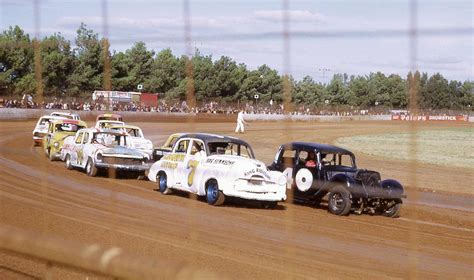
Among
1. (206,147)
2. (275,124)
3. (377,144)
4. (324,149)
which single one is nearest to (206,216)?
(206,147)

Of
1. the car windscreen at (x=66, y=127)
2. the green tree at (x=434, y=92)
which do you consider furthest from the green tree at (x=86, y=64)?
the car windscreen at (x=66, y=127)

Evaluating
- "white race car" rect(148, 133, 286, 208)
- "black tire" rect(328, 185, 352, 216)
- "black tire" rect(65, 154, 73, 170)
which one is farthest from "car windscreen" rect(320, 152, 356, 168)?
"black tire" rect(65, 154, 73, 170)

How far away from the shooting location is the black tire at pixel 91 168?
1848cm

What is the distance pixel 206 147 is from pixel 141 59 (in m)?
7.09

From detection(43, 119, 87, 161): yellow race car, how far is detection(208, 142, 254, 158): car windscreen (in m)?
8.37

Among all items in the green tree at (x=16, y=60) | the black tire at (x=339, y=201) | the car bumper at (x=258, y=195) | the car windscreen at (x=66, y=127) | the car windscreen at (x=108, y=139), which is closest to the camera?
the green tree at (x=16, y=60)

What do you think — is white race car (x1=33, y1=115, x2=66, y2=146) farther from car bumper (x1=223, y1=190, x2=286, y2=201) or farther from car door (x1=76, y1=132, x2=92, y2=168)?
car bumper (x1=223, y1=190, x2=286, y2=201)

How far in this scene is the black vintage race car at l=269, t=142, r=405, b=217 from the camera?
14.1 meters

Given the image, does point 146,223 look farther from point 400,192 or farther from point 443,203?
point 443,203

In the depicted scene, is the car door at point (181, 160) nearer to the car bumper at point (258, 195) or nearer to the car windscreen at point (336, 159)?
the car bumper at point (258, 195)

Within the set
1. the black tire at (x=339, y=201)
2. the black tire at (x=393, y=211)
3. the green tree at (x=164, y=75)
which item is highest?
the green tree at (x=164, y=75)

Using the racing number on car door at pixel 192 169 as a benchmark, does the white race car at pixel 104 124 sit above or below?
above

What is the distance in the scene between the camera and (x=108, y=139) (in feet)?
64.5

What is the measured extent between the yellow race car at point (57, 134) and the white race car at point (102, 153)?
1.75m
